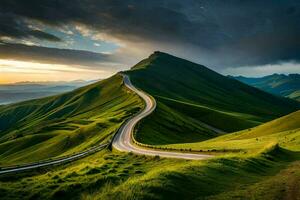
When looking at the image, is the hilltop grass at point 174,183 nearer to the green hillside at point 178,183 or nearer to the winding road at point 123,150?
the green hillside at point 178,183

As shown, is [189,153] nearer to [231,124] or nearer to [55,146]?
[55,146]

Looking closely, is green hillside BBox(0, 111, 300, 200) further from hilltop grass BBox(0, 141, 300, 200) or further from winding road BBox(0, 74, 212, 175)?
winding road BBox(0, 74, 212, 175)

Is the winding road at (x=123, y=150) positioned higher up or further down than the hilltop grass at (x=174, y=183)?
further down

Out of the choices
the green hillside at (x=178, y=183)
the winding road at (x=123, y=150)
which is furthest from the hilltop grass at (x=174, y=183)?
the winding road at (x=123, y=150)

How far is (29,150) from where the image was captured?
15538 centimetres

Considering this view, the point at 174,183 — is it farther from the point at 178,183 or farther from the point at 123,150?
the point at 123,150

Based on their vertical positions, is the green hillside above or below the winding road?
above

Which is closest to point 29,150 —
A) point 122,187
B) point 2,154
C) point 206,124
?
point 2,154

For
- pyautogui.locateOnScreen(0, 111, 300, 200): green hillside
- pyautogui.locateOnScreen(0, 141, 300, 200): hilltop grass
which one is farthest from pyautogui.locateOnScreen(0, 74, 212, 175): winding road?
pyautogui.locateOnScreen(0, 141, 300, 200): hilltop grass

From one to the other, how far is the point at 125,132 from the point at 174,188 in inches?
3348

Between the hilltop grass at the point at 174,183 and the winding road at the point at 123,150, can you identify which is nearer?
the hilltop grass at the point at 174,183

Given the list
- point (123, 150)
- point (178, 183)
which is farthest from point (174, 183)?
point (123, 150)

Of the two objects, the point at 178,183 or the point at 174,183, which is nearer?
the point at 174,183

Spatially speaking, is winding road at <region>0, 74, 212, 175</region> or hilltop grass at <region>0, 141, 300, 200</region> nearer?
hilltop grass at <region>0, 141, 300, 200</region>
